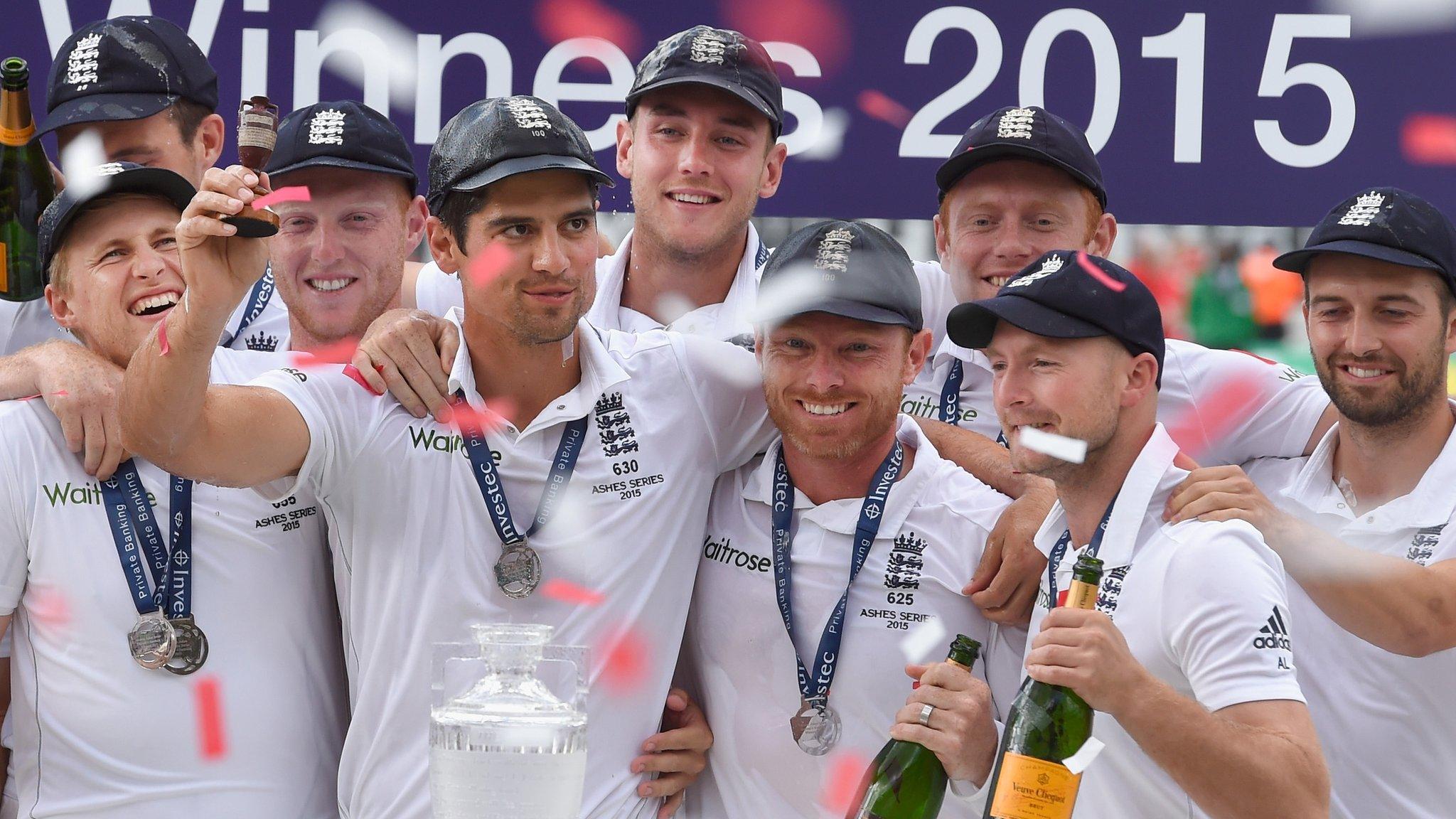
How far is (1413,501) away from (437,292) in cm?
270

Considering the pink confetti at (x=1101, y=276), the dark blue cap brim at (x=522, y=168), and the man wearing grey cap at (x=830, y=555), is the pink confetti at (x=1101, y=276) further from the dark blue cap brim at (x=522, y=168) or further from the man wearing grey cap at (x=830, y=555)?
the dark blue cap brim at (x=522, y=168)

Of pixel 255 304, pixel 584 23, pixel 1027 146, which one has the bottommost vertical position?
pixel 255 304

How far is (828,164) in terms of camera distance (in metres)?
5.15

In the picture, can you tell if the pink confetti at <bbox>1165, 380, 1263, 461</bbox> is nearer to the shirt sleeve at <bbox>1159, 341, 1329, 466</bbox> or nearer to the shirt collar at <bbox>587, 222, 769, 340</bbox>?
the shirt sleeve at <bbox>1159, 341, 1329, 466</bbox>

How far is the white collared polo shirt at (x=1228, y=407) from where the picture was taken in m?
3.91

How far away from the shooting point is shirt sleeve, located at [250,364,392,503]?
3.19 m

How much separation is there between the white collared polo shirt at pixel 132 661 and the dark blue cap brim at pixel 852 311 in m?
1.32

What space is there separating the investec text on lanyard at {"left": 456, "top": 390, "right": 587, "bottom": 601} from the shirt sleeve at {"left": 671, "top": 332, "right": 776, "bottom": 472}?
41cm

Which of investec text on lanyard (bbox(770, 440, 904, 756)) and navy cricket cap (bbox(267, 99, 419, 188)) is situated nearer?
investec text on lanyard (bbox(770, 440, 904, 756))

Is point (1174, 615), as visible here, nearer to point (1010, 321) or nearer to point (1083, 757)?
point (1083, 757)

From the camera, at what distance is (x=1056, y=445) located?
9.37 ft

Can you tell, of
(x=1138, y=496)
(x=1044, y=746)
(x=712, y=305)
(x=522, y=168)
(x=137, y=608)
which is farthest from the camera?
(x=712, y=305)

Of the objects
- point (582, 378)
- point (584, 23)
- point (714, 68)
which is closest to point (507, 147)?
point (582, 378)

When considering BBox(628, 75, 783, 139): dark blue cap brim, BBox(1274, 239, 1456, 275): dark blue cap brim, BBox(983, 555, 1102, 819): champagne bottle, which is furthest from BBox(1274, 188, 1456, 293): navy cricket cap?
BBox(983, 555, 1102, 819): champagne bottle
